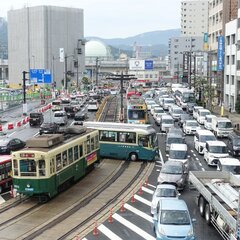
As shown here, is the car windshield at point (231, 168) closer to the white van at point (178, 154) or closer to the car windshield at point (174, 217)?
the white van at point (178, 154)

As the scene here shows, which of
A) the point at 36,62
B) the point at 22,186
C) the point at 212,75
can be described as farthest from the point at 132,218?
the point at 36,62

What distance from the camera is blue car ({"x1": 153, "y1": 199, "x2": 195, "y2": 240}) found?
58.7 ft

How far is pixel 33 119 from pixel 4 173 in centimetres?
3150

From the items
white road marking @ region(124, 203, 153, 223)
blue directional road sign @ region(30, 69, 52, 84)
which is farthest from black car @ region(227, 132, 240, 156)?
blue directional road sign @ region(30, 69, 52, 84)

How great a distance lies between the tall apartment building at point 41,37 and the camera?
149500mm

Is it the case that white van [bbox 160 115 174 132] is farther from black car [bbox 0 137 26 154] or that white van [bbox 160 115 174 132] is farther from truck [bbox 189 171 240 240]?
truck [bbox 189 171 240 240]

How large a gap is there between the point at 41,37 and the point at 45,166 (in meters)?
130

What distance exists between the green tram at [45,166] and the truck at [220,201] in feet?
22.4

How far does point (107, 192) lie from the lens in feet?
88.9

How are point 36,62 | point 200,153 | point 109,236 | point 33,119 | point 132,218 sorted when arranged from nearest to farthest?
point 109,236, point 132,218, point 200,153, point 33,119, point 36,62

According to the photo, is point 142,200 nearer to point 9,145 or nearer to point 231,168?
point 231,168

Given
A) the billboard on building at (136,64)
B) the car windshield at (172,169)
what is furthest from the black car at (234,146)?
the billboard on building at (136,64)

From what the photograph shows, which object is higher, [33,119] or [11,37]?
[11,37]

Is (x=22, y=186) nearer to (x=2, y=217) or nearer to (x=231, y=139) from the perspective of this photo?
(x=2, y=217)
